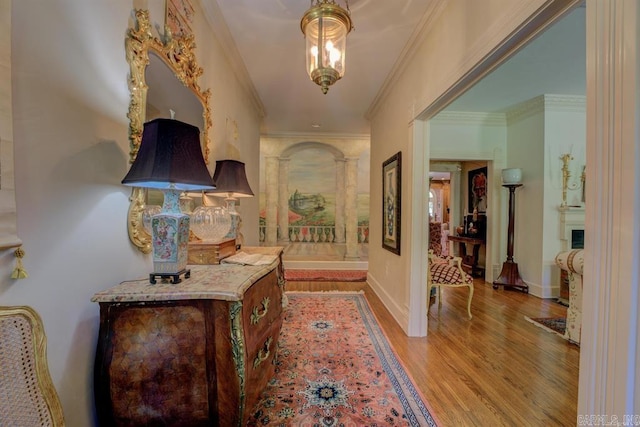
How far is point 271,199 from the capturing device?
5.80 meters

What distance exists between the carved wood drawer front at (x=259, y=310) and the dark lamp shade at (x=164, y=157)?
0.63 m

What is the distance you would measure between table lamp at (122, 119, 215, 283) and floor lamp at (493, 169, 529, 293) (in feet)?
15.0

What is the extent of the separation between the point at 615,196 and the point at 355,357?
1.97 m

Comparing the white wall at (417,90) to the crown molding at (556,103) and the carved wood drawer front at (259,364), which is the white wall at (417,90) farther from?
the crown molding at (556,103)

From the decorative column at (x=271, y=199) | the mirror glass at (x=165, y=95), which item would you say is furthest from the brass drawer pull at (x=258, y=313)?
the decorative column at (x=271, y=199)

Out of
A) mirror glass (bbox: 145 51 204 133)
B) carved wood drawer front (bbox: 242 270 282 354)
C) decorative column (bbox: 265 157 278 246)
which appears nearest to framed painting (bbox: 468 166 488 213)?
decorative column (bbox: 265 157 278 246)

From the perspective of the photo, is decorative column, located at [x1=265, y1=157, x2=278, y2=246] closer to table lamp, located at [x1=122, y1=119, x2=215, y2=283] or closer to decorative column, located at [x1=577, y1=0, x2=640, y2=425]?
table lamp, located at [x1=122, y1=119, x2=215, y2=283]

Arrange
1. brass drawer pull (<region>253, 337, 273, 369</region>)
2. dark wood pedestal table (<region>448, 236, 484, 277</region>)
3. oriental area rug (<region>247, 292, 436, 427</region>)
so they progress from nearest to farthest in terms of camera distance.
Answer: brass drawer pull (<region>253, 337, 273, 369</region>)
oriental area rug (<region>247, 292, 436, 427</region>)
dark wood pedestal table (<region>448, 236, 484, 277</region>)

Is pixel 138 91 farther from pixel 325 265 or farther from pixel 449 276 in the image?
pixel 325 265

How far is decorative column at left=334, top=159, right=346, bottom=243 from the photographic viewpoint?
5871mm

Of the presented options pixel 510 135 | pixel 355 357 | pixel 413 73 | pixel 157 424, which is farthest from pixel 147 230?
pixel 510 135

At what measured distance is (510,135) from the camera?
439 centimetres

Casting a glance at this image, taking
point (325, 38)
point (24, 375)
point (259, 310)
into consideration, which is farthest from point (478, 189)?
point (24, 375)

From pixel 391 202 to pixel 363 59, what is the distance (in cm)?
167
